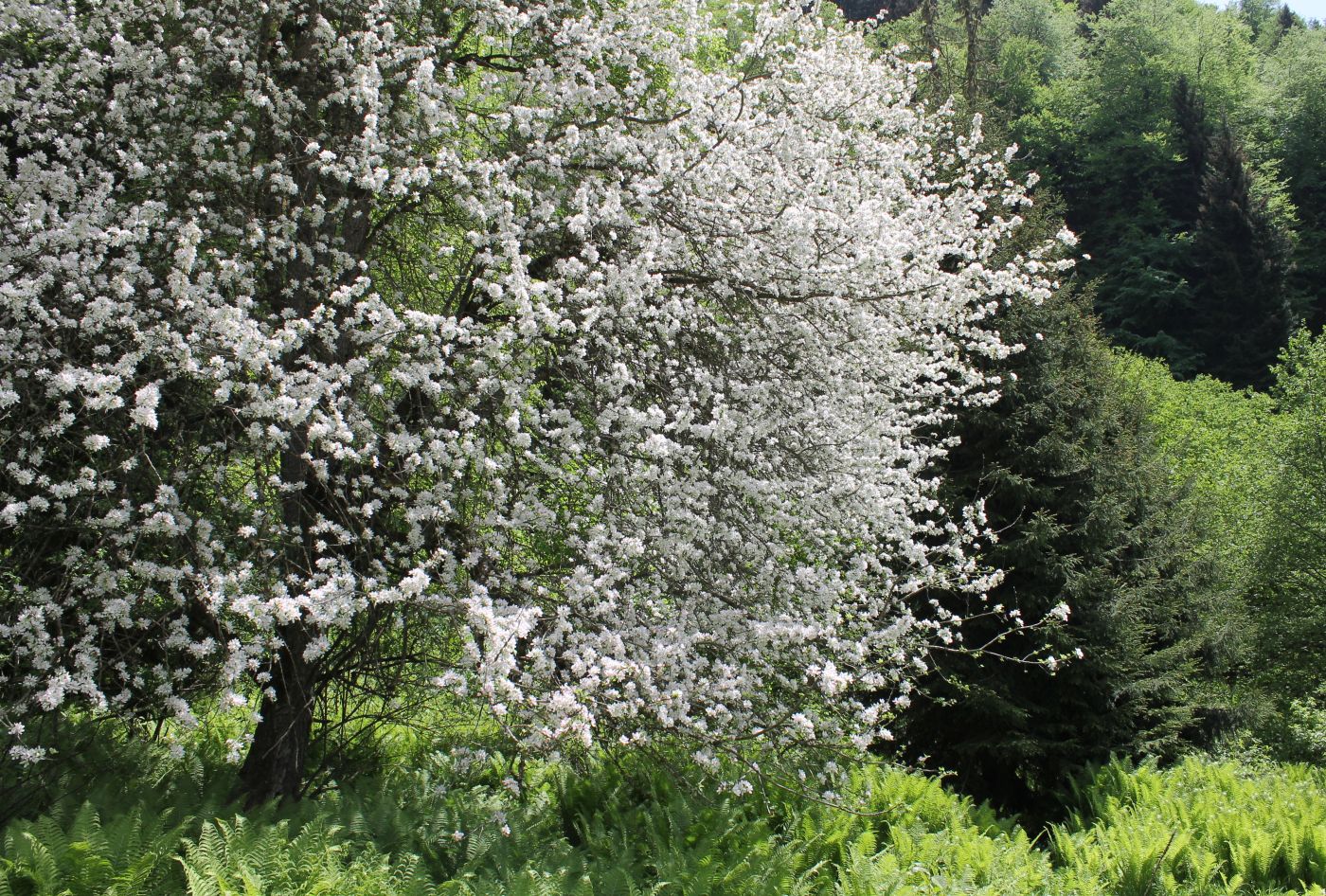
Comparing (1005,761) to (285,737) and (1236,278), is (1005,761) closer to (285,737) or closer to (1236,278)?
(285,737)

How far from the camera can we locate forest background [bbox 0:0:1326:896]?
5.07 m

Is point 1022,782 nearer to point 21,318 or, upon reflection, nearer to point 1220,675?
point 1220,675

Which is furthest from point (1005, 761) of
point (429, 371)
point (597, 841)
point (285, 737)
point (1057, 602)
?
point (429, 371)

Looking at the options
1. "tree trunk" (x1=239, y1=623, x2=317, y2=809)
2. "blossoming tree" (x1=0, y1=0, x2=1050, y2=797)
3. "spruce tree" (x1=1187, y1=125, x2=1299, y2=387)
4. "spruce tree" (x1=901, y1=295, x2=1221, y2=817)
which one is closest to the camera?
"blossoming tree" (x1=0, y1=0, x2=1050, y2=797)

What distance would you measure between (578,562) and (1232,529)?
723 inches

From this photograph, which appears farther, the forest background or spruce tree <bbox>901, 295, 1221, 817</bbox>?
spruce tree <bbox>901, 295, 1221, 817</bbox>

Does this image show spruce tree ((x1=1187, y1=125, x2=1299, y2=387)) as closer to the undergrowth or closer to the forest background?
the forest background

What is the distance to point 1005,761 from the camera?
412 inches

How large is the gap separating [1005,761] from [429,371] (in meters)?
8.10

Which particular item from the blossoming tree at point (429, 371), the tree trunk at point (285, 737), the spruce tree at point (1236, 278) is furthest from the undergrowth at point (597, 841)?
the spruce tree at point (1236, 278)

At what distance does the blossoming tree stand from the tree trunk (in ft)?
0.10

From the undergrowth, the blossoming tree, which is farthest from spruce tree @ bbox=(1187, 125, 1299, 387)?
the blossoming tree

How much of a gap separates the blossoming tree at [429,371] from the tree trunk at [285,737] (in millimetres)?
31

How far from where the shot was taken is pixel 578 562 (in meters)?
5.94
